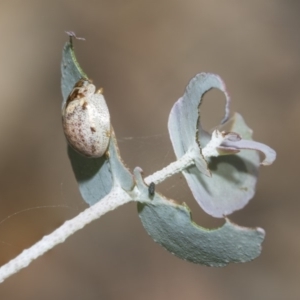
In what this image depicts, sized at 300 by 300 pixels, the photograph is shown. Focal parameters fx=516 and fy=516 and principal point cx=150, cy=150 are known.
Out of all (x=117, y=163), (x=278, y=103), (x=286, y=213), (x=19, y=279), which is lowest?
(x=117, y=163)

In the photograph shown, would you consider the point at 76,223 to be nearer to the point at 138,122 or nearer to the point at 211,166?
the point at 211,166

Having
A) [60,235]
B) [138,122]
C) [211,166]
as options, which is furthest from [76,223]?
[138,122]

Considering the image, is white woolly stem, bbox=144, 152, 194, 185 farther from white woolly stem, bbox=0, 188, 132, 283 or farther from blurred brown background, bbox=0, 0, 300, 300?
blurred brown background, bbox=0, 0, 300, 300

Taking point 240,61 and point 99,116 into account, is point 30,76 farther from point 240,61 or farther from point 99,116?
point 99,116

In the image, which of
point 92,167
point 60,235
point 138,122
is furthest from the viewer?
point 138,122

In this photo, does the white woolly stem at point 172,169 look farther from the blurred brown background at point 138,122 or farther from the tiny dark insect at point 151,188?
the blurred brown background at point 138,122

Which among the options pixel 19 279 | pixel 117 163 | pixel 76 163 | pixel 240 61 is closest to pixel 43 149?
pixel 19 279

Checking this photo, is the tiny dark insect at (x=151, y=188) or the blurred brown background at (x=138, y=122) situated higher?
the blurred brown background at (x=138, y=122)

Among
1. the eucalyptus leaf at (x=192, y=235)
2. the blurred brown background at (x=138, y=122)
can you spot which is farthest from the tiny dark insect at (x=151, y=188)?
the blurred brown background at (x=138, y=122)
